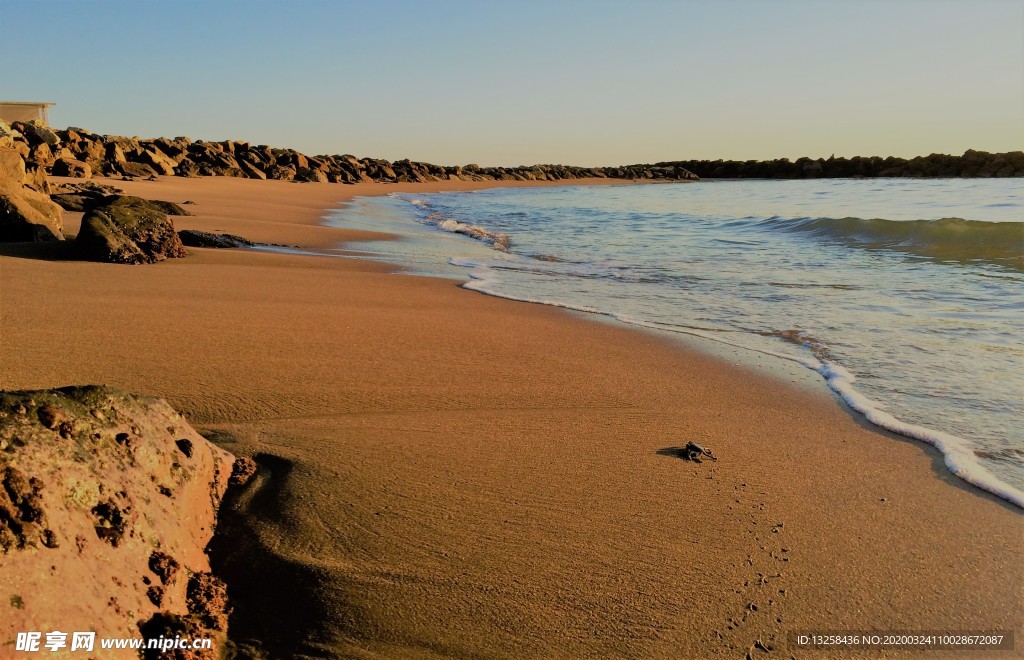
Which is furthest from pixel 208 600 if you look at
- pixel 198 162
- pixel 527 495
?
pixel 198 162

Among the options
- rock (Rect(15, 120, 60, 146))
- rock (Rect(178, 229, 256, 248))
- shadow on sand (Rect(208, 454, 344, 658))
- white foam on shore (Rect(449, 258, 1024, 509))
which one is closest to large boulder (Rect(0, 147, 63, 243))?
rock (Rect(178, 229, 256, 248))

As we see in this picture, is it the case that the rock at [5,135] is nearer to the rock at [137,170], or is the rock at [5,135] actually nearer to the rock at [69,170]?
the rock at [69,170]

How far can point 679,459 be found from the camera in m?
2.78

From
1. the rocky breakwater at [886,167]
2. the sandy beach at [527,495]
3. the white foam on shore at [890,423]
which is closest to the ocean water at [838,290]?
the white foam on shore at [890,423]

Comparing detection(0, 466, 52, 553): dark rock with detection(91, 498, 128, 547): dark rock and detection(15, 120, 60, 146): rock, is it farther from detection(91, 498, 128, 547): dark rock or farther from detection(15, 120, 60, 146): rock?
detection(15, 120, 60, 146): rock

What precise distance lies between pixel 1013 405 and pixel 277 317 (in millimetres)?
4215

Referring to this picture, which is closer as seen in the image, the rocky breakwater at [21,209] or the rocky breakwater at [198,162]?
the rocky breakwater at [21,209]

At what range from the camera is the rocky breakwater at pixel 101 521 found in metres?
1.35

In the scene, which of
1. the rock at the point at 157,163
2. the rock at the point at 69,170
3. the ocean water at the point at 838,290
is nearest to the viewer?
Answer: the ocean water at the point at 838,290

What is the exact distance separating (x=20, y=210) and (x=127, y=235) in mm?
1144

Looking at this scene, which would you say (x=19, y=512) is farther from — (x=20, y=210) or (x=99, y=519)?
(x=20, y=210)

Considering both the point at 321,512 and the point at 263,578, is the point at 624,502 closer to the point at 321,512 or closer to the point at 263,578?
the point at 321,512

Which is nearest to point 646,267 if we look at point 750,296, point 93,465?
point 750,296

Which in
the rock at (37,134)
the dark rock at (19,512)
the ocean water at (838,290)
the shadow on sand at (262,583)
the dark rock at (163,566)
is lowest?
the ocean water at (838,290)
